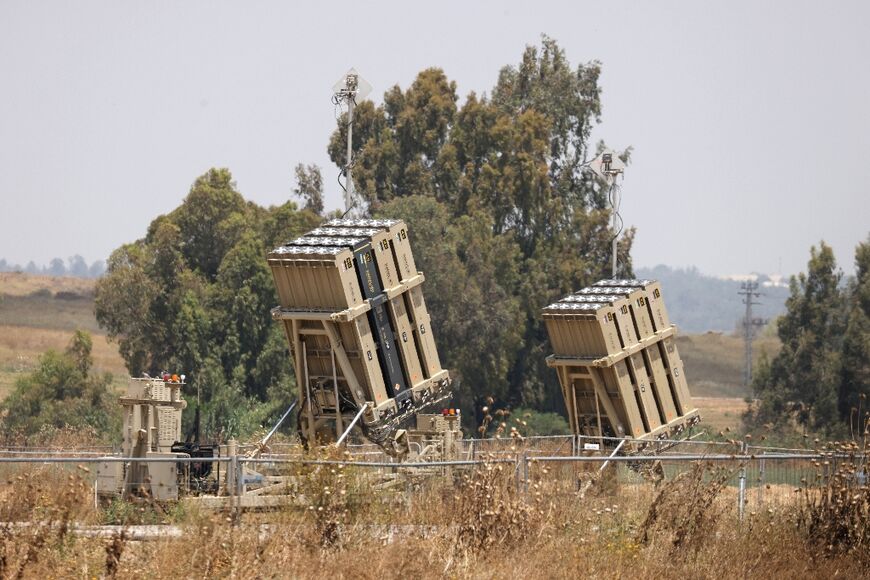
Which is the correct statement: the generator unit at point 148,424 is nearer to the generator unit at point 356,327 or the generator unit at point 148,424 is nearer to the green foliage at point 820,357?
the generator unit at point 356,327

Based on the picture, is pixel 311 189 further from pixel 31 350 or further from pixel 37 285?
pixel 37 285

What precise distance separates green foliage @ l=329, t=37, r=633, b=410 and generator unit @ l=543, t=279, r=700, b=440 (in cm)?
2401

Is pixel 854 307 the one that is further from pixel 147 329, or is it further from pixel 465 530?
pixel 465 530

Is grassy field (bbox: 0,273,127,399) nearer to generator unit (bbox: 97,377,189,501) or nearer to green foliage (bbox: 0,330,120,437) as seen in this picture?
green foliage (bbox: 0,330,120,437)

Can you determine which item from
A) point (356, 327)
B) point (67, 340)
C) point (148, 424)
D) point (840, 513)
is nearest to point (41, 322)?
point (67, 340)

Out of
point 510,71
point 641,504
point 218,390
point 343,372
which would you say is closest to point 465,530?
point 641,504

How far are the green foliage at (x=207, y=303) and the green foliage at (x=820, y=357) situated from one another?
724 inches

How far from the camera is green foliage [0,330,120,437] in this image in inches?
1932

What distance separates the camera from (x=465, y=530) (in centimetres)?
1717

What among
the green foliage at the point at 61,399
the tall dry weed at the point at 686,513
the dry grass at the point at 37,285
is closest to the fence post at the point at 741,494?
the tall dry weed at the point at 686,513

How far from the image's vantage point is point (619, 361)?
30.3 m

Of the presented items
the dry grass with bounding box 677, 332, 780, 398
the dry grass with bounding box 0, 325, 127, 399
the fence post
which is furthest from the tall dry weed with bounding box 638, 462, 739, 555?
the dry grass with bounding box 677, 332, 780, 398

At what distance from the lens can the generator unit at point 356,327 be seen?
85.0 ft

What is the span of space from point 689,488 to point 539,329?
4066 cm
